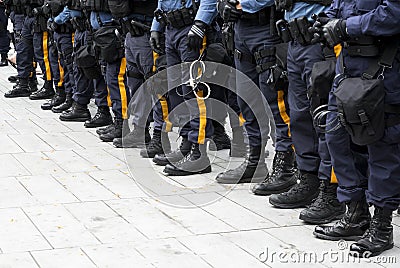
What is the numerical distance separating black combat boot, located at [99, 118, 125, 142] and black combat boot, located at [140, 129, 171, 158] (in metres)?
0.69

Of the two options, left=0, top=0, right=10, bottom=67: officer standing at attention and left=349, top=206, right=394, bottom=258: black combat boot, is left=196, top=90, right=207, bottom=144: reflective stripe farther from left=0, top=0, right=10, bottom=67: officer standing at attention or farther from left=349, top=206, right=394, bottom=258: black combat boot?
left=0, top=0, right=10, bottom=67: officer standing at attention

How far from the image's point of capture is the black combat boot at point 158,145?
24.9ft

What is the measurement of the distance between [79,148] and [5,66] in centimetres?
682

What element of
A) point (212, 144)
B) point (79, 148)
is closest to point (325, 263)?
point (212, 144)

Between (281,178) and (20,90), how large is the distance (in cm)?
596

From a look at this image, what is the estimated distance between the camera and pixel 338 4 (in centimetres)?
505

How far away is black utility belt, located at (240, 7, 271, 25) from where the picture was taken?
20.0ft

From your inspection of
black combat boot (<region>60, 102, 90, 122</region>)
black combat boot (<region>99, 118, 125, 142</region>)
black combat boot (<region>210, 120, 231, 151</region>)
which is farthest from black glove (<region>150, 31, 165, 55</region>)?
black combat boot (<region>60, 102, 90, 122</region>)

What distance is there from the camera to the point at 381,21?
4.55 m

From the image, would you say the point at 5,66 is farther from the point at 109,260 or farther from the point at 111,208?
the point at 109,260

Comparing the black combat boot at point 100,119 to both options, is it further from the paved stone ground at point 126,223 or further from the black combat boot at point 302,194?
the black combat boot at point 302,194

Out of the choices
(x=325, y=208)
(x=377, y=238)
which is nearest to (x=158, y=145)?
(x=325, y=208)

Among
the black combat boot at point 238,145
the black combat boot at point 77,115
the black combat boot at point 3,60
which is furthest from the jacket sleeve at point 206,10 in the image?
the black combat boot at point 3,60

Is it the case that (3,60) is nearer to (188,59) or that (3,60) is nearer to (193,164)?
(188,59)
